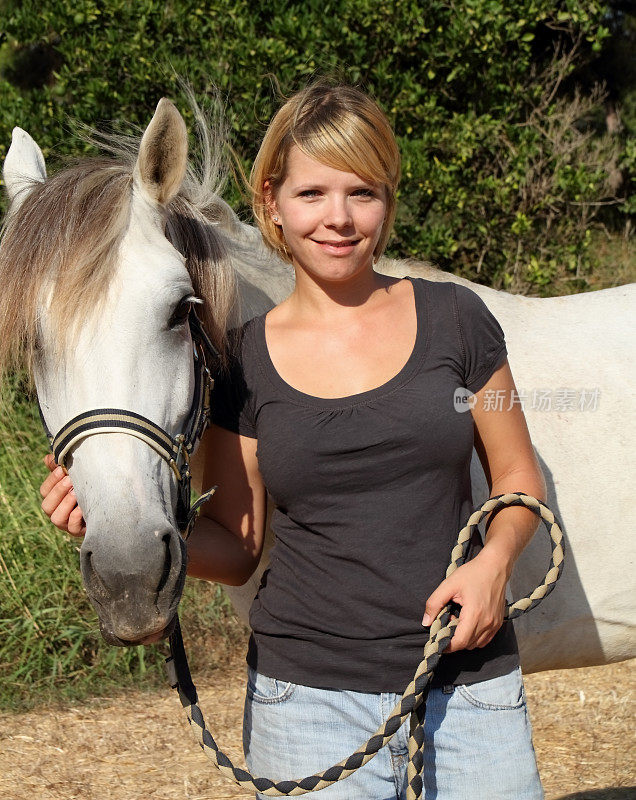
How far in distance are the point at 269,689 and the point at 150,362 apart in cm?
67

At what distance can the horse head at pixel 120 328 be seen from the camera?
4.82 feet

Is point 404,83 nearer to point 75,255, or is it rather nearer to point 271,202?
point 271,202

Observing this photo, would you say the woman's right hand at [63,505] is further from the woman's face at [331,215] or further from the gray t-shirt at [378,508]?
the woman's face at [331,215]

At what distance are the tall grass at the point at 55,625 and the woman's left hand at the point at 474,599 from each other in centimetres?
291

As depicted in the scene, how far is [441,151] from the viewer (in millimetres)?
5680

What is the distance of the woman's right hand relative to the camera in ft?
5.24

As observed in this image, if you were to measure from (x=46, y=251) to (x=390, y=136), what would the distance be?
28.6 inches

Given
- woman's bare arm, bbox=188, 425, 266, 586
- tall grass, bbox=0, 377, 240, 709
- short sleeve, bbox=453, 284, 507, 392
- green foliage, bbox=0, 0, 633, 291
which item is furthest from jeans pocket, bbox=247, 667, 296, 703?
green foliage, bbox=0, 0, 633, 291

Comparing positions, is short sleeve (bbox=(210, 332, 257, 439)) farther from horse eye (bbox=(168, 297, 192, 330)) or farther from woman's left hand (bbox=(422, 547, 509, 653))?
woman's left hand (bbox=(422, 547, 509, 653))

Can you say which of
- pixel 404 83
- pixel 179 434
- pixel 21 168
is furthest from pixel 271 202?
pixel 404 83

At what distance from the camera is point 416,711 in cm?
150

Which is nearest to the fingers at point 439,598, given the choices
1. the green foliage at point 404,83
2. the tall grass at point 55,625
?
the tall grass at point 55,625

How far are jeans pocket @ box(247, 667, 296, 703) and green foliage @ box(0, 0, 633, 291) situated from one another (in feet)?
11.0

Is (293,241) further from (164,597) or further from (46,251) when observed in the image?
(164,597)
